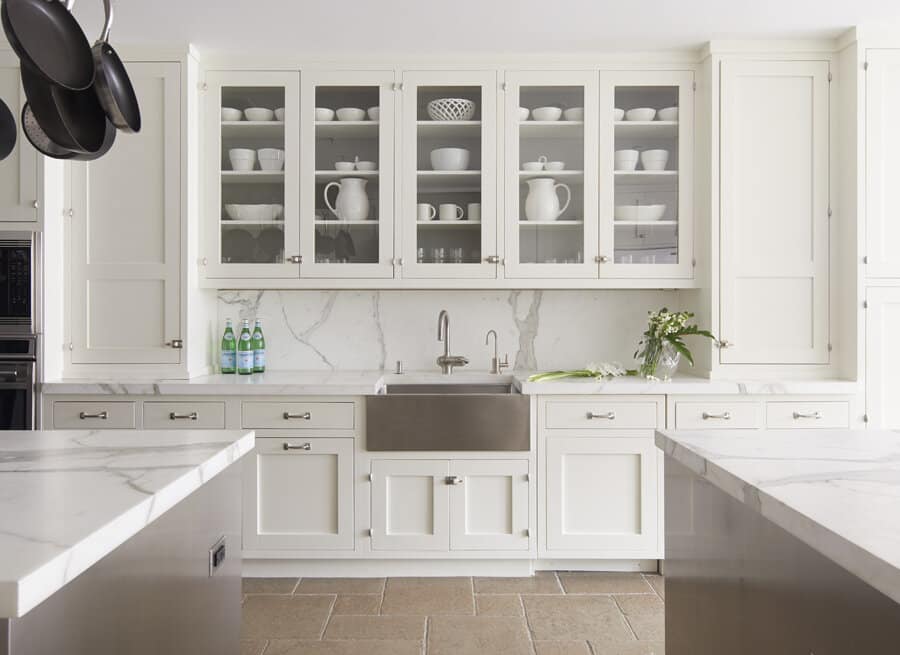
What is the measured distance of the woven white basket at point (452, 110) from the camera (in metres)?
3.26

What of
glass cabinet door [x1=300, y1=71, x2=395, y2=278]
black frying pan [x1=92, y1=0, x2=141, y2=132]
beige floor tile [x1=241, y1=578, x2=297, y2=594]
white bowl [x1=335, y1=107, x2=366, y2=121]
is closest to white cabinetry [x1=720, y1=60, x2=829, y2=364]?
glass cabinet door [x1=300, y1=71, x2=395, y2=278]

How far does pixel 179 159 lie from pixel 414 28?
119 cm

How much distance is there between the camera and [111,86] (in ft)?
4.54

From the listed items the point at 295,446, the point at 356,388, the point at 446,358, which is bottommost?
the point at 295,446

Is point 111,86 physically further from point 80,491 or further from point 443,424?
point 443,424

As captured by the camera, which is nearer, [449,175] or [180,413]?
[180,413]

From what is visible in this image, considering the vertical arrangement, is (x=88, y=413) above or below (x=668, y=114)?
below

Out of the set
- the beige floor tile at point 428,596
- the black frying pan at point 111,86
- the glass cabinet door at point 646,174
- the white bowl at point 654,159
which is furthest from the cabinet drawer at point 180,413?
the white bowl at point 654,159

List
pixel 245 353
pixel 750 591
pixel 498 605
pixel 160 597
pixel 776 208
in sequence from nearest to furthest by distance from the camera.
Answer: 1. pixel 160 597
2. pixel 750 591
3. pixel 498 605
4. pixel 776 208
5. pixel 245 353

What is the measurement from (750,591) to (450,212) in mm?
2311

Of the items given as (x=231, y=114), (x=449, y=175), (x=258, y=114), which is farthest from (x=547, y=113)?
(x=231, y=114)

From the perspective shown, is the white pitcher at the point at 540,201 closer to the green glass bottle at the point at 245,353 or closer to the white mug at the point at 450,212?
the white mug at the point at 450,212

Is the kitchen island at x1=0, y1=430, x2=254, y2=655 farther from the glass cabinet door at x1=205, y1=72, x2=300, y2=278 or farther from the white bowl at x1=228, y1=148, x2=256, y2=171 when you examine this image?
the white bowl at x1=228, y1=148, x2=256, y2=171

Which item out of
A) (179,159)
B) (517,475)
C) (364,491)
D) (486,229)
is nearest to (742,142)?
(486,229)
